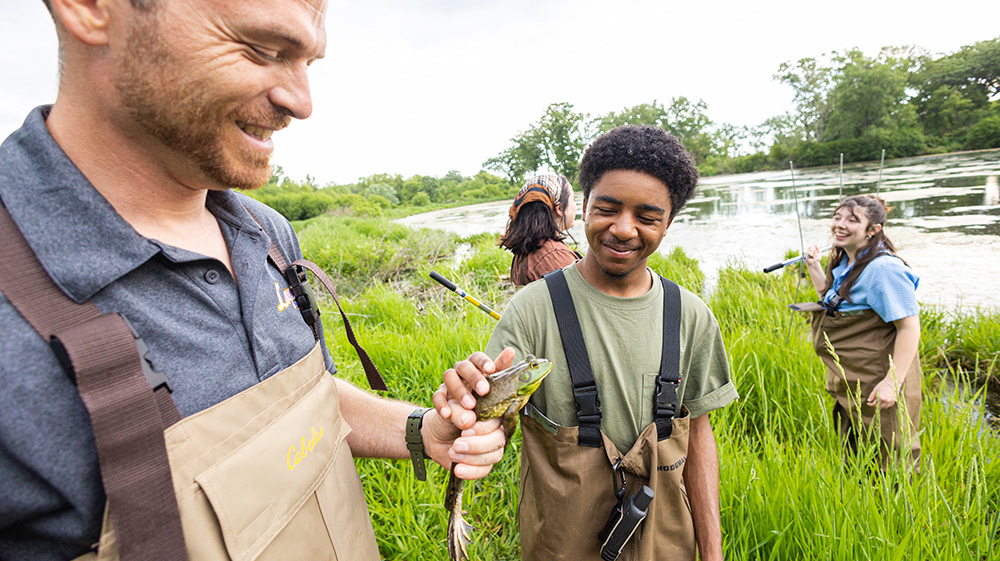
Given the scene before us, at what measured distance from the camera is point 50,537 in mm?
754

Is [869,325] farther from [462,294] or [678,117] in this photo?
[678,117]

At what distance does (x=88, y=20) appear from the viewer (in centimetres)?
85

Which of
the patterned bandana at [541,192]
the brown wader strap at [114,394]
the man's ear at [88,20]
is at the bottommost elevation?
the brown wader strap at [114,394]

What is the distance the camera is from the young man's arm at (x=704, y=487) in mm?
1827

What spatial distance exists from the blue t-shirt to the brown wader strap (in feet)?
13.5

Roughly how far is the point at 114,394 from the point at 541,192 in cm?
329

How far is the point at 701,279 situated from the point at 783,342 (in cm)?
315

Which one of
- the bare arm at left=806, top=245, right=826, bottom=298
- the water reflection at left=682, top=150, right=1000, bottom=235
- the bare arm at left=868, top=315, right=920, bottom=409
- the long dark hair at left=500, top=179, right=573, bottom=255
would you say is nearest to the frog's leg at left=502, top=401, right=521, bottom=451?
the long dark hair at left=500, top=179, right=573, bottom=255

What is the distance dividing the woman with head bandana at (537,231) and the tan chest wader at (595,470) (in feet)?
5.52

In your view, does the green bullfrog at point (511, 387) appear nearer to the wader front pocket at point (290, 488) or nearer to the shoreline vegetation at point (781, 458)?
the wader front pocket at point (290, 488)

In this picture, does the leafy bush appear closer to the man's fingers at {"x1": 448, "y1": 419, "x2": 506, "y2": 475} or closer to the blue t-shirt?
the blue t-shirt

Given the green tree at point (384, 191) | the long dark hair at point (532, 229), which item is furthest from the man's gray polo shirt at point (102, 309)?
the green tree at point (384, 191)

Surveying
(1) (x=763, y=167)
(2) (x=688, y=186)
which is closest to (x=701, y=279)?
(2) (x=688, y=186)

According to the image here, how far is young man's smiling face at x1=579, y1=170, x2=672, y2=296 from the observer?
1763mm
